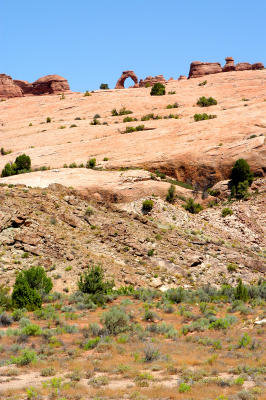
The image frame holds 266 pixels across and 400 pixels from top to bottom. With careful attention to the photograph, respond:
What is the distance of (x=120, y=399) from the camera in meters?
10.1

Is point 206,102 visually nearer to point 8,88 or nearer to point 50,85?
point 50,85

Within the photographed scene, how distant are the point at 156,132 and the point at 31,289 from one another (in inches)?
1127

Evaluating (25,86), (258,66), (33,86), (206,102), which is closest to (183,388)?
(206,102)

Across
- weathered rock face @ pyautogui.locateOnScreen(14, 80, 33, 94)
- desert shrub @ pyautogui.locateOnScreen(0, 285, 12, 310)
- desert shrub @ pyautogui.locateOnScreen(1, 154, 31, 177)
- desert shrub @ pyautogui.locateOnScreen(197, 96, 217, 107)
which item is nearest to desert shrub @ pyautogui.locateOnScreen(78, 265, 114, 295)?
desert shrub @ pyautogui.locateOnScreen(0, 285, 12, 310)

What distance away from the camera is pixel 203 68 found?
83.2 metres

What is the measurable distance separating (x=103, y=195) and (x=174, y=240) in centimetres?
806

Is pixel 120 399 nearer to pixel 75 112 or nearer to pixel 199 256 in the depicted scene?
pixel 199 256

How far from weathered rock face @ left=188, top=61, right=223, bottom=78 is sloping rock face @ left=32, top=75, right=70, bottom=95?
2239 cm

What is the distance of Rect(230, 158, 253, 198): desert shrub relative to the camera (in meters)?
36.9

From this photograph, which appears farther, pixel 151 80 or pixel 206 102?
pixel 151 80

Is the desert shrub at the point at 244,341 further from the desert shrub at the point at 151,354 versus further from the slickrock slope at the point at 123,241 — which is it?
the slickrock slope at the point at 123,241

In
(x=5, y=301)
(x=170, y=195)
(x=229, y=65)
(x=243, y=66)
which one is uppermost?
(x=229, y=65)

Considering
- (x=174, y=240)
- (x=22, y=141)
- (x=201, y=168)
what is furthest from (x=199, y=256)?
(x=22, y=141)

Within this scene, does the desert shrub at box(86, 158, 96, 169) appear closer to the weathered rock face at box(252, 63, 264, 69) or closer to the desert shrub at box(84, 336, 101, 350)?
the desert shrub at box(84, 336, 101, 350)
